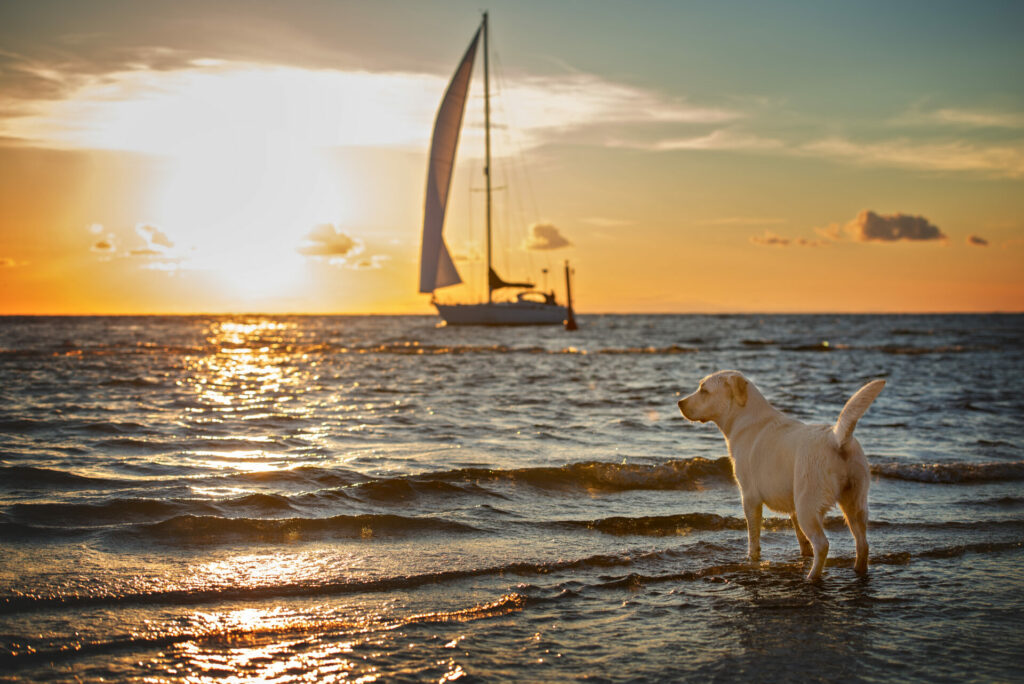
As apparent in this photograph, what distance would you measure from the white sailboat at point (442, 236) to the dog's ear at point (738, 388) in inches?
1851

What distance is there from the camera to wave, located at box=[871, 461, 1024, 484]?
27.2 ft

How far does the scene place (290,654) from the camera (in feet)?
11.6

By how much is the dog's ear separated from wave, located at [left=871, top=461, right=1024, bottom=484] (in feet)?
13.2

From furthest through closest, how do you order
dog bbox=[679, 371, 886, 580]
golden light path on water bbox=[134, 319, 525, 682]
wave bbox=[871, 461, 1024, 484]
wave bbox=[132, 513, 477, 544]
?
wave bbox=[871, 461, 1024, 484], wave bbox=[132, 513, 477, 544], dog bbox=[679, 371, 886, 580], golden light path on water bbox=[134, 319, 525, 682]

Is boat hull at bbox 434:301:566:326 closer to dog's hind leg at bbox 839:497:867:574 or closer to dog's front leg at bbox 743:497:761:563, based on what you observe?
dog's front leg at bbox 743:497:761:563

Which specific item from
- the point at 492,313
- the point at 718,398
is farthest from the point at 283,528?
the point at 492,313

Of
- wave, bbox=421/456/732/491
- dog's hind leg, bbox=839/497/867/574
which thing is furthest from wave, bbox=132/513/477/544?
dog's hind leg, bbox=839/497/867/574

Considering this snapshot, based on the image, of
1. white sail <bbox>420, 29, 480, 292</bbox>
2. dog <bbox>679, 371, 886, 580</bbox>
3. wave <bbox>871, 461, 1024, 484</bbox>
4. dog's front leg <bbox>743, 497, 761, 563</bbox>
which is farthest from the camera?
white sail <bbox>420, 29, 480, 292</bbox>

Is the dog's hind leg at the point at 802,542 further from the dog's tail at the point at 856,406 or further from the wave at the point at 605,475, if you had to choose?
the wave at the point at 605,475

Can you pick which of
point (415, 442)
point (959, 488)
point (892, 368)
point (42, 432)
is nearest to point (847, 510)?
point (959, 488)

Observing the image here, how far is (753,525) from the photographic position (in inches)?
206

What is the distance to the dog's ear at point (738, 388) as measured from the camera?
541 centimetres

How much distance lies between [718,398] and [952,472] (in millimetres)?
4458

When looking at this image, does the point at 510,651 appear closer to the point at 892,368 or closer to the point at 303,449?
the point at 303,449
